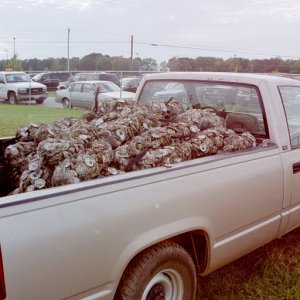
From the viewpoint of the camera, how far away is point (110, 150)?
3080mm

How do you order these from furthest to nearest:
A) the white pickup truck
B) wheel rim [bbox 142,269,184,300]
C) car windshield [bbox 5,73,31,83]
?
car windshield [bbox 5,73,31,83] < wheel rim [bbox 142,269,184,300] < the white pickup truck

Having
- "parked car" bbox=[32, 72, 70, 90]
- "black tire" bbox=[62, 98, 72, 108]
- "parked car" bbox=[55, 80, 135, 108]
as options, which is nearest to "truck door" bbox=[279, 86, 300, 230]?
"parked car" bbox=[55, 80, 135, 108]

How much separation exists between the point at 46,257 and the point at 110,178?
23.4 inches

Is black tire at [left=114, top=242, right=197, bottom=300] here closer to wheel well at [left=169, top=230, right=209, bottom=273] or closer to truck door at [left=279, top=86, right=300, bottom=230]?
wheel well at [left=169, top=230, right=209, bottom=273]

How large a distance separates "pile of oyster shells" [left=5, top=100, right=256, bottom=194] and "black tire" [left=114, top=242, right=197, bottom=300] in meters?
0.59

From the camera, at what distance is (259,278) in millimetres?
3873

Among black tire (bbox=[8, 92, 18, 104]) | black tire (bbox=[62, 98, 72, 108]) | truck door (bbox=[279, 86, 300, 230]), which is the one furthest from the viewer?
black tire (bbox=[8, 92, 18, 104])

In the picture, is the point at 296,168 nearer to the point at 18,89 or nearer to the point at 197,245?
the point at 197,245

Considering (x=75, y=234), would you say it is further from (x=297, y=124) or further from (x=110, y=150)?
(x=297, y=124)

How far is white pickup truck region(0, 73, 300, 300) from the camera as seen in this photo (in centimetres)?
213

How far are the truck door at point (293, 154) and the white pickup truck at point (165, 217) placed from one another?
1cm

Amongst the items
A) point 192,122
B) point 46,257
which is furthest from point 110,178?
point 192,122

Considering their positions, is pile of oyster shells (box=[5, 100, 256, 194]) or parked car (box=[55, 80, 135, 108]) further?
parked car (box=[55, 80, 135, 108])

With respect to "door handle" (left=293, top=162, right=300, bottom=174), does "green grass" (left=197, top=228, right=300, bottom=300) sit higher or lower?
lower
